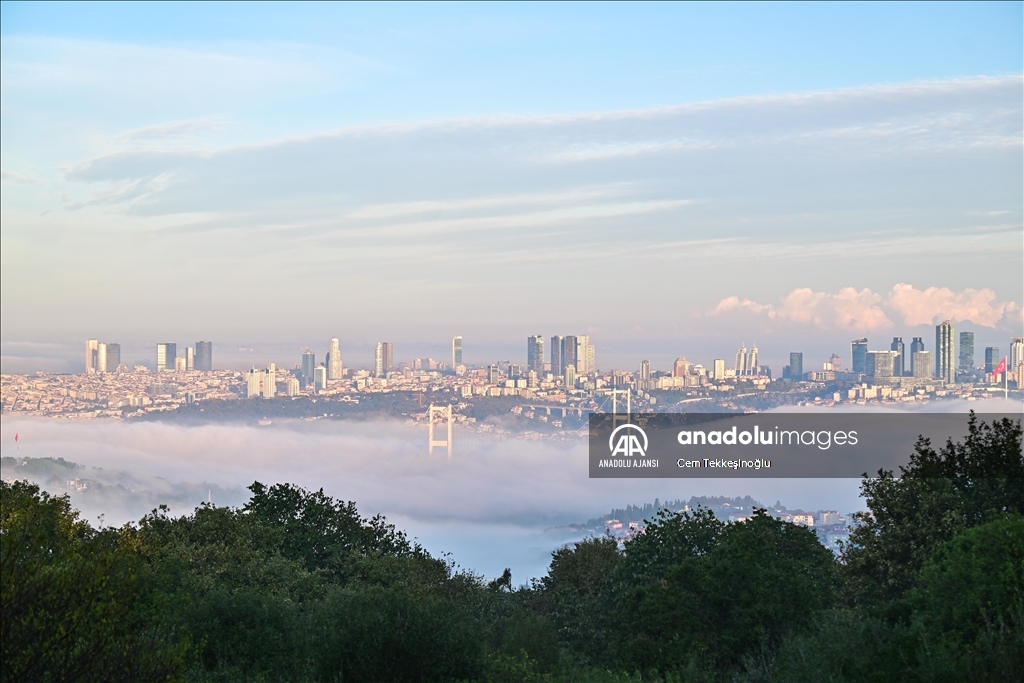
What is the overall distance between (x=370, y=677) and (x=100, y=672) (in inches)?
344

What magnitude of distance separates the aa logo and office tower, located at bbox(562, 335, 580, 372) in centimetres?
3653

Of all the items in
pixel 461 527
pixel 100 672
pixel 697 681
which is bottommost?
pixel 461 527

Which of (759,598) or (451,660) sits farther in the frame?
(759,598)

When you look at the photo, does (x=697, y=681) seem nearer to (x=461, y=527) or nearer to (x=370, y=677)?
(x=370, y=677)

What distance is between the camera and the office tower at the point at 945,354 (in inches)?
5059

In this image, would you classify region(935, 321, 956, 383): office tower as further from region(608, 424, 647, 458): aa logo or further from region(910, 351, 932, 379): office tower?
region(608, 424, 647, 458): aa logo

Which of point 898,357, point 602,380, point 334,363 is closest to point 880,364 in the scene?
point 898,357

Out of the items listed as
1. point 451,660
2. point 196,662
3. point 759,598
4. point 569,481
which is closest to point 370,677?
point 451,660

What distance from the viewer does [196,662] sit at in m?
21.3

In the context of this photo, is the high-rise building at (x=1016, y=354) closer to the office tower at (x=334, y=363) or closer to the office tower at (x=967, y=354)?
the office tower at (x=967, y=354)

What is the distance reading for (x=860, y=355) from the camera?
466ft

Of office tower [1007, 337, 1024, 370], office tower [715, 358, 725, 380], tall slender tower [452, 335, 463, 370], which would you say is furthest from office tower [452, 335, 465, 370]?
office tower [1007, 337, 1024, 370]

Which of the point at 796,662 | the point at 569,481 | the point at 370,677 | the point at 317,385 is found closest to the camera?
the point at 370,677

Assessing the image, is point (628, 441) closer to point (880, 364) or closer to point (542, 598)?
point (880, 364)
